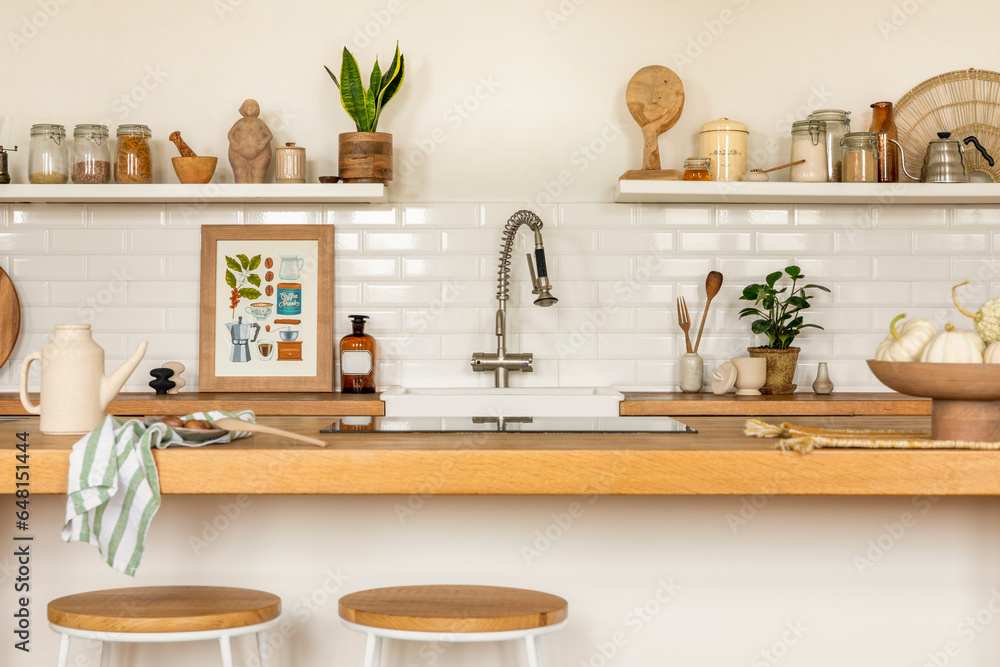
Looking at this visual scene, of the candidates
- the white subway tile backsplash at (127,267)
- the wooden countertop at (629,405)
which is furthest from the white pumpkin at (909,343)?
the white subway tile backsplash at (127,267)

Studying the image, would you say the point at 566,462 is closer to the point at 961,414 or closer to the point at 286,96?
the point at 961,414

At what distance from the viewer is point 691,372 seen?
315cm

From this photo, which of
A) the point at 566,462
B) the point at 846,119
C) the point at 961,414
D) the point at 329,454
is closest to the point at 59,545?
the point at 329,454

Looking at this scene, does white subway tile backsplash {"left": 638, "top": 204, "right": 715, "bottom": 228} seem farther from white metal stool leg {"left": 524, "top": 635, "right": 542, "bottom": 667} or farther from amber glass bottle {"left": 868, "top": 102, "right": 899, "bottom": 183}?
white metal stool leg {"left": 524, "top": 635, "right": 542, "bottom": 667}

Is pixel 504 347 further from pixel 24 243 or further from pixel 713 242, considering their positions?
pixel 24 243

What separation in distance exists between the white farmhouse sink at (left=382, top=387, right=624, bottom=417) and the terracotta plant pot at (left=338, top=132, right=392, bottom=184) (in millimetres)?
731

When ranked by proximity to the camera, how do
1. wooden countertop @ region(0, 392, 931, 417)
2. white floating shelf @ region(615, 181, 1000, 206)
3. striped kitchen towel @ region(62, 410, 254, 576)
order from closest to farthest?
striped kitchen towel @ region(62, 410, 254, 576) → wooden countertop @ region(0, 392, 931, 417) → white floating shelf @ region(615, 181, 1000, 206)

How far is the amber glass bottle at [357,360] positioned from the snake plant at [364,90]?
693mm

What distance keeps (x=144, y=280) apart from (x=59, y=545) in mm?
1454

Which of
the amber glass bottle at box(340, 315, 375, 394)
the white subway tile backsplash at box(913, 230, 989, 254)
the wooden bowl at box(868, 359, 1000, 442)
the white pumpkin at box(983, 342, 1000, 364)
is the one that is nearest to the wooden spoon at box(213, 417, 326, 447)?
the wooden bowl at box(868, 359, 1000, 442)

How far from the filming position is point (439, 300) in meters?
3.29

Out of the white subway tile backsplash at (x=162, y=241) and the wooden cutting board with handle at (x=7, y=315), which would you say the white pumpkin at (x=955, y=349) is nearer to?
the white subway tile backsplash at (x=162, y=241)

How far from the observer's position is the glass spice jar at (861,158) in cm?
308

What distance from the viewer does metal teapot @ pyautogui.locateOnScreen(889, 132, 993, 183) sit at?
310 cm
